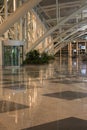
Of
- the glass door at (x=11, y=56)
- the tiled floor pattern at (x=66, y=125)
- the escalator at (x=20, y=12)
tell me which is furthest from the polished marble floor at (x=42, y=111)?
the glass door at (x=11, y=56)

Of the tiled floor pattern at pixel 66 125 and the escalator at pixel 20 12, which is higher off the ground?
the escalator at pixel 20 12

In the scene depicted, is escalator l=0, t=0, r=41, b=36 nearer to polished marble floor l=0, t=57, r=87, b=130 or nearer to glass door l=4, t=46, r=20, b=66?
polished marble floor l=0, t=57, r=87, b=130

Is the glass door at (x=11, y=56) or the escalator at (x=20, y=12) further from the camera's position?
the glass door at (x=11, y=56)

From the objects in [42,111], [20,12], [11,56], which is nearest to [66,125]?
[42,111]

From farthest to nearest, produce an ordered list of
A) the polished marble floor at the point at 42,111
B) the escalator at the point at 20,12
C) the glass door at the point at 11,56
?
the glass door at the point at 11,56 → the escalator at the point at 20,12 → the polished marble floor at the point at 42,111

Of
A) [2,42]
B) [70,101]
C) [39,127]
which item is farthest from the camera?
[2,42]

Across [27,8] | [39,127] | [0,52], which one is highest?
[27,8]

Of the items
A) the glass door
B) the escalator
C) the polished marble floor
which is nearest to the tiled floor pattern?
the polished marble floor

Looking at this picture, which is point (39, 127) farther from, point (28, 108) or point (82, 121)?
point (28, 108)

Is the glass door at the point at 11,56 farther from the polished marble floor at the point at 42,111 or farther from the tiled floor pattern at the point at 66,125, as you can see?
the tiled floor pattern at the point at 66,125

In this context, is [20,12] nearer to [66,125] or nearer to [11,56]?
[66,125]

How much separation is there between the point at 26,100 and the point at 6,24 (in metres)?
11.8

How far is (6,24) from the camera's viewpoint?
20969mm

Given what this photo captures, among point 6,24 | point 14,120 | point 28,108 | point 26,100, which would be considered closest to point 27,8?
point 6,24
